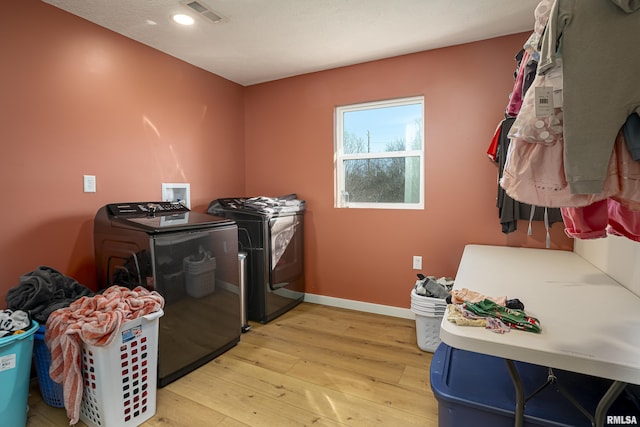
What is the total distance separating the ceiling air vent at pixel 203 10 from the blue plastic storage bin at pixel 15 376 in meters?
2.00

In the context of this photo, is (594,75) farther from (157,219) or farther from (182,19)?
(182,19)

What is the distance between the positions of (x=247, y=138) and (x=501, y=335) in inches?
130

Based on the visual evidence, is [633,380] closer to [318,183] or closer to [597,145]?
[597,145]

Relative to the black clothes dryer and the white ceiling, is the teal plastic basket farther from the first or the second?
the white ceiling

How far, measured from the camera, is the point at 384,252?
9.69ft

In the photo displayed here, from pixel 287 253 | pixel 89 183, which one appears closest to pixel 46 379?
pixel 89 183

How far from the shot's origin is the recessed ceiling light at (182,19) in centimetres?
212

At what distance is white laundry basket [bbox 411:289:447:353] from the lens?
2.20 metres

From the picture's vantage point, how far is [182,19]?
2164 millimetres

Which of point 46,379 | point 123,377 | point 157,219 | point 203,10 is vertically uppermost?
point 203,10

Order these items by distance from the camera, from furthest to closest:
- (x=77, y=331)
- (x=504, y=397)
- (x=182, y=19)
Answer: (x=182, y=19) < (x=77, y=331) < (x=504, y=397)

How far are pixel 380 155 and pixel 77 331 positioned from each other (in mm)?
2558

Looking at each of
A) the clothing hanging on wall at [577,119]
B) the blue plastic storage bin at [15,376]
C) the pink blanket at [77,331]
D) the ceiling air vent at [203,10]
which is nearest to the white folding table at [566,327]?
the clothing hanging on wall at [577,119]

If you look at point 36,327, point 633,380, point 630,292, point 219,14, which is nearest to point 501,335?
point 633,380
